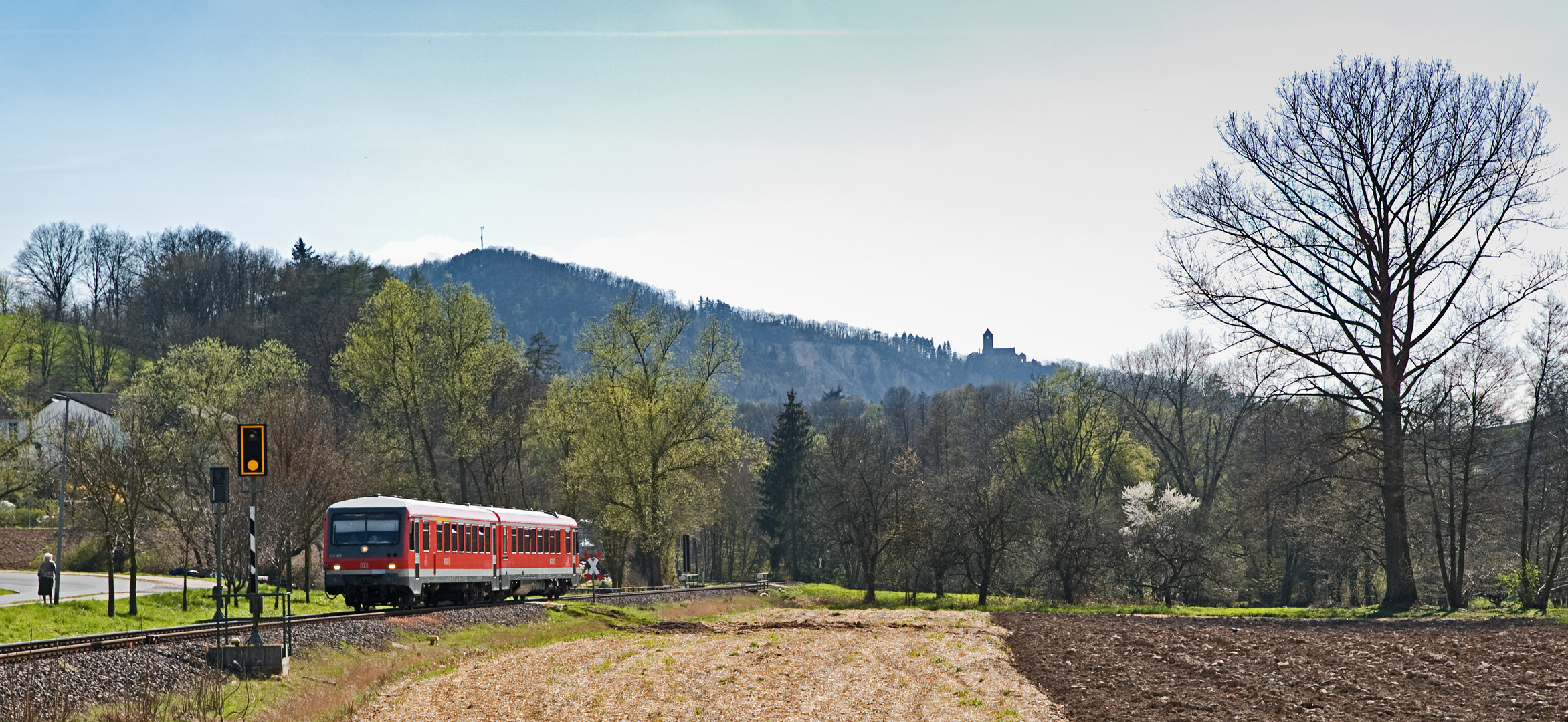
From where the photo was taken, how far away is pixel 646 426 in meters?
50.2

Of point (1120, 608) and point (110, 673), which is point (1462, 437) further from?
point (110, 673)

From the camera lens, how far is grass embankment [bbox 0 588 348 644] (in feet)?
78.2

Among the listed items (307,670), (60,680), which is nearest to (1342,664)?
(307,670)

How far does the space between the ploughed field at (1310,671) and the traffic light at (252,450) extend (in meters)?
12.6

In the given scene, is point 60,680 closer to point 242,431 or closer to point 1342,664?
point 242,431

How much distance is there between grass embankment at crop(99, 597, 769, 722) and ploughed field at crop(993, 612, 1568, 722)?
34.3 feet

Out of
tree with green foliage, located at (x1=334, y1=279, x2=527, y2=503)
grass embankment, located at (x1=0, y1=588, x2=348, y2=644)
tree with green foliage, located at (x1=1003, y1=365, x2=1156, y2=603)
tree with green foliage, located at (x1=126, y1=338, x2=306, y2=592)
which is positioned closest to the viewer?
grass embankment, located at (x1=0, y1=588, x2=348, y2=644)

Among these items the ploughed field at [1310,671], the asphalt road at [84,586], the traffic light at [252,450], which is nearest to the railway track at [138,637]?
the traffic light at [252,450]

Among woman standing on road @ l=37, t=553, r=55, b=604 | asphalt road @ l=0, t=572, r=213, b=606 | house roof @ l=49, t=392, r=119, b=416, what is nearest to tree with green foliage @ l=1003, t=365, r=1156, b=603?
asphalt road @ l=0, t=572, r=213, b=606

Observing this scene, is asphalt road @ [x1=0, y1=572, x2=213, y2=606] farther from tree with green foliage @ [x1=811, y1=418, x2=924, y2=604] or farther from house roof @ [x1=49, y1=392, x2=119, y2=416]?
tree with green foliage @ [x1=811, y1=418, x2=924, y2=604]

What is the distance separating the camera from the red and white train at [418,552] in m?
29.3

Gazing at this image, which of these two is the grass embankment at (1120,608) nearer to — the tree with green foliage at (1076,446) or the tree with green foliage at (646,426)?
the tree with green foliage at (646,426)

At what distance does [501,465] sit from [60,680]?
5300cm

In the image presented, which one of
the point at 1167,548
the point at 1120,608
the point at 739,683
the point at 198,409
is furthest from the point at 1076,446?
the point at 739,683
